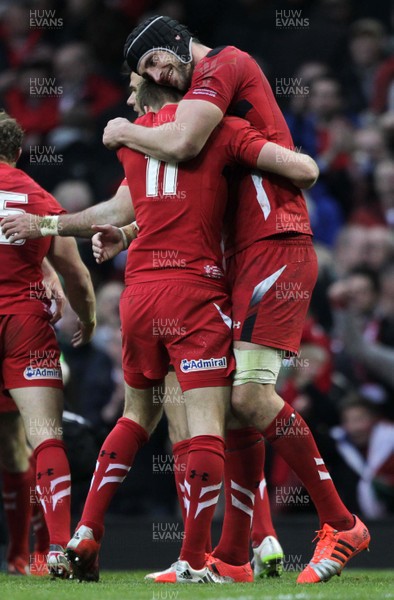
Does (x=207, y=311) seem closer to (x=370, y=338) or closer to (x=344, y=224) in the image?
(x=370, y=338)

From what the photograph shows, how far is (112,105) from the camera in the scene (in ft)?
33.2

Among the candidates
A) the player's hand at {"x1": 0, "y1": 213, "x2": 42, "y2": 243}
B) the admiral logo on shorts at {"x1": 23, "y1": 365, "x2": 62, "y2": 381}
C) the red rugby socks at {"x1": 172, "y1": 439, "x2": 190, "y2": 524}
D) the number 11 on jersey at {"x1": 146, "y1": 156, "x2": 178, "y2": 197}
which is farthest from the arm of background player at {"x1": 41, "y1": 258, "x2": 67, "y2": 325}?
the number 11 on jersey at {"x1": 146, "y1": 156, "x2": 178, "y2": 197}

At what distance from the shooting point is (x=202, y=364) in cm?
432

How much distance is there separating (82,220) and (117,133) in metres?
0.38

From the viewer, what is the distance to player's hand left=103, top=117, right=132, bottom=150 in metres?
4.55

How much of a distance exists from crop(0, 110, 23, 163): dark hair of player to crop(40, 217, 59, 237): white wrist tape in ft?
1.98

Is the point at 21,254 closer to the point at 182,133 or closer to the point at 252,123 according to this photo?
the point at 182,133

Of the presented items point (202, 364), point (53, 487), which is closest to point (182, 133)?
point (202, 364)

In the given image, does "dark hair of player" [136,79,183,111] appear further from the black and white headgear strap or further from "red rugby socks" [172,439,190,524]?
"red rugby socks" [172,439,190,524]

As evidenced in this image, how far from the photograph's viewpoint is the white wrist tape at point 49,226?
15.5ft

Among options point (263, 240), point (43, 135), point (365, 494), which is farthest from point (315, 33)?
point (263, 240)

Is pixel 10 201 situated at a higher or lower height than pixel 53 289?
higher

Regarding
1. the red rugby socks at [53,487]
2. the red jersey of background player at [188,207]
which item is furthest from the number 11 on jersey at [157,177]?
the red rugby socks at [53,487]

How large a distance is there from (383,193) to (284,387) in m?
1.99
